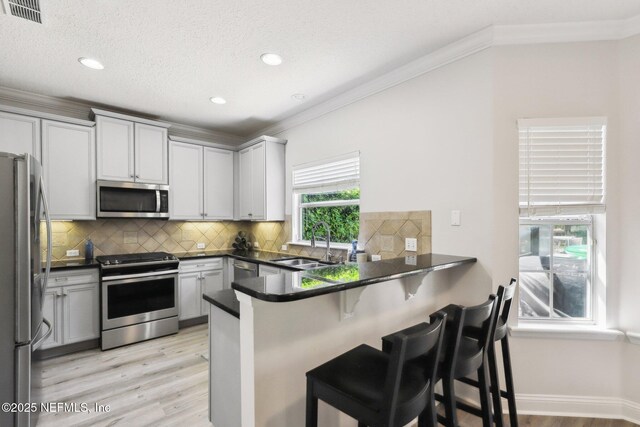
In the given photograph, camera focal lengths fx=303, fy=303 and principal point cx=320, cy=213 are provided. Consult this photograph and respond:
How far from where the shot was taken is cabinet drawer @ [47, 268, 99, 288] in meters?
2.92

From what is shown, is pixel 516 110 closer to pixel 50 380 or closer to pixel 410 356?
pixel 410 356

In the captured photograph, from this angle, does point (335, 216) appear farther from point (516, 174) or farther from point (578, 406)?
point (578, 406)

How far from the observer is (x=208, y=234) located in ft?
14.8

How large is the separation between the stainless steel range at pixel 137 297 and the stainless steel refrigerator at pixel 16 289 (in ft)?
4.76

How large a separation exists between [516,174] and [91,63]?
11.2 ft

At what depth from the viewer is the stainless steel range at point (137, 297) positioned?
3135mm

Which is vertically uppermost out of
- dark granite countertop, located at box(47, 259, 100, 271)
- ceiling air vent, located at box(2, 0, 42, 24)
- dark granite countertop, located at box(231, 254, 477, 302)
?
ceiling air vent, located at box(2, 0, 42, 24)

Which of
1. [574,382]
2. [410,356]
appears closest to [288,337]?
[410,356]

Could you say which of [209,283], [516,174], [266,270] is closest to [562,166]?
[516,174]

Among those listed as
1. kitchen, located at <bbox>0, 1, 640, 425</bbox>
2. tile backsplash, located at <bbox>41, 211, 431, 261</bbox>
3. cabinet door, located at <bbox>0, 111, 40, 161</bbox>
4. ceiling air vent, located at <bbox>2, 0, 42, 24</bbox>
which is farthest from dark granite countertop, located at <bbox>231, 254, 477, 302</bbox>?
cabinet door, located at <bbox>0, 111, 40, 161</bbox>

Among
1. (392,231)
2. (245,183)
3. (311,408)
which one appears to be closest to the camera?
(311,408)

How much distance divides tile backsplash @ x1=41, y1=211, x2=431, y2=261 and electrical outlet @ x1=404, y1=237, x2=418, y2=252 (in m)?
0.03

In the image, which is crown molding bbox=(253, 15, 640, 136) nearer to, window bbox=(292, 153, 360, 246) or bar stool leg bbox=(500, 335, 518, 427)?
window bbox=(292, 153, 360, 246)

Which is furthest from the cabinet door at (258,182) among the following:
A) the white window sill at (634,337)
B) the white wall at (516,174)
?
the white window sill at (634,337)
